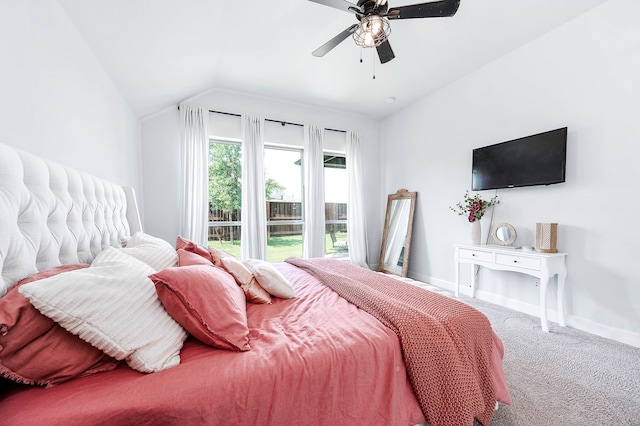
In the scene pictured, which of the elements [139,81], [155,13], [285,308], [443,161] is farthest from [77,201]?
[443,161]

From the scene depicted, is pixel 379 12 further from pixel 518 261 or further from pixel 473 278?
pixel 473 278

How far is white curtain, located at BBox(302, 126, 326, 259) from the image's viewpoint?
409 centimetres

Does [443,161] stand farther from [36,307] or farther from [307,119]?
[36,307]

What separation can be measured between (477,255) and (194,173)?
373 cm

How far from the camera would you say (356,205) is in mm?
4438

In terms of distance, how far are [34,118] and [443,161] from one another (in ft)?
13.2

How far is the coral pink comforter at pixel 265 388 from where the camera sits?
2.16ft

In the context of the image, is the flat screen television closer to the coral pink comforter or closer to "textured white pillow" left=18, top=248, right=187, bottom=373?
the coral pink comforter

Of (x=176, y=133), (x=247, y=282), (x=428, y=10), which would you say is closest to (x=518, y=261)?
(x=428, y=10)

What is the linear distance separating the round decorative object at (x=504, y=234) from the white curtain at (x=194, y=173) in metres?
3.67

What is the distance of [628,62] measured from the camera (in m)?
2.07

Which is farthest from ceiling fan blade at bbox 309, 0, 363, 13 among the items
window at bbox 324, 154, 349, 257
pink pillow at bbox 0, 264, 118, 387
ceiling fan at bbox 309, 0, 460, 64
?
window at bbox 324, 154, 349, 257

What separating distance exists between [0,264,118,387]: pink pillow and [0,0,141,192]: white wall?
0.83 metres

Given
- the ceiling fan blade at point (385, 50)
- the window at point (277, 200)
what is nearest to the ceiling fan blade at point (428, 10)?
the ceiling fan blade at point (385, 50)
